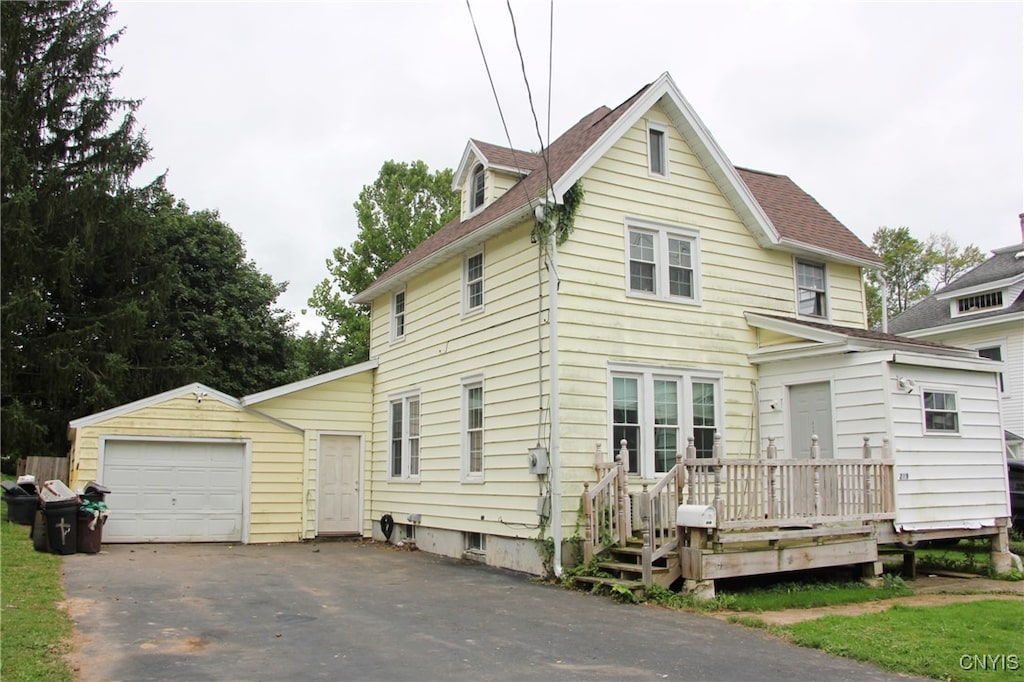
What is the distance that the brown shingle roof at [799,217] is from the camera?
16406 millimetres

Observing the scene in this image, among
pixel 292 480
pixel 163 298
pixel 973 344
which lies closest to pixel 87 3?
pixel 163 298

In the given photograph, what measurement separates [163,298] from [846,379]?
68.6 feet

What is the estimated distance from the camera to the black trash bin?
50.6 feet

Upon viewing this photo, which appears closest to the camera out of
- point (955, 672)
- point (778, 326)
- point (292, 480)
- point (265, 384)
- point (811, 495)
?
point (955, 672)

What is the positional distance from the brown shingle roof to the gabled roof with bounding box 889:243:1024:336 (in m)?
12.1

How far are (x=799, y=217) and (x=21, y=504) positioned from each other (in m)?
16.3

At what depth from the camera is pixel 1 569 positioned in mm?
11453

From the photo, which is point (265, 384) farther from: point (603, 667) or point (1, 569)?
point (603, 667)

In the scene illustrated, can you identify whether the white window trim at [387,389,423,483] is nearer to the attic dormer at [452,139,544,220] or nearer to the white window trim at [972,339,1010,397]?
the attic dormer at [452,139,544,220]

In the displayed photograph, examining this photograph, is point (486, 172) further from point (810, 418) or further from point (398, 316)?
point (810, 418)

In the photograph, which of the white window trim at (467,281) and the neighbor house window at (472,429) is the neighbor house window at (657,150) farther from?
the neighbor house window at (472,429)

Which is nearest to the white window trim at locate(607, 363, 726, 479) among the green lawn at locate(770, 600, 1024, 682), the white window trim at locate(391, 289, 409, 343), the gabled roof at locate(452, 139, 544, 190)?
the green lawn at locate(770, 600, 1024, 682)

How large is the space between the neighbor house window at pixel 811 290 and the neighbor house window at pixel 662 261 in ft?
9.38

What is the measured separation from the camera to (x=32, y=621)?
816cm
